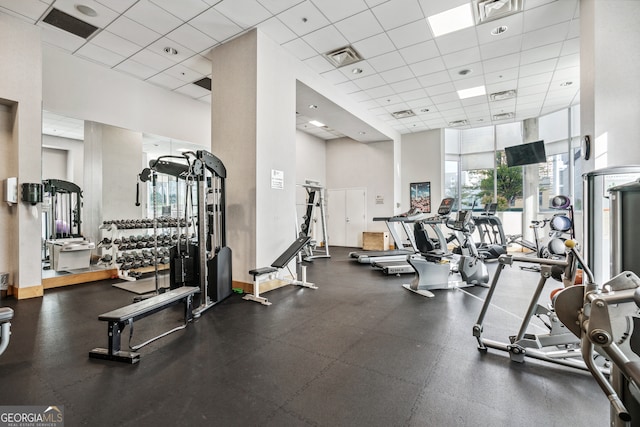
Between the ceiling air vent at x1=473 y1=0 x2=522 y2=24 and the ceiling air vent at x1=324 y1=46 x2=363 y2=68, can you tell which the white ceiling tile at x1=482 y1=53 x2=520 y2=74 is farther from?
the ceiling air vent at x1=324 y1=46 x2=363 y2=68

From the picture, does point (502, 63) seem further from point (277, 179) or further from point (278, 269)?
point (278, 269)

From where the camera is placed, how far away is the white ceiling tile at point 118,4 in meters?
3.78

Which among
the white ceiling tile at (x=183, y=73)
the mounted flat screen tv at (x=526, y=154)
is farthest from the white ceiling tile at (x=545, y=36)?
the white ceiling tile at (x=183, y=73)

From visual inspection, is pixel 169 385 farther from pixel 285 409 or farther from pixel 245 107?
pixel 245 107

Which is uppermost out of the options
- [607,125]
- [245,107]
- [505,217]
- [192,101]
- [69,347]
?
[192,101]

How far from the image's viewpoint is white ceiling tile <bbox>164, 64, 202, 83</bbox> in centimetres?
541

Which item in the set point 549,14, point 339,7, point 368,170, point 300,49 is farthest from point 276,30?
point 368,170

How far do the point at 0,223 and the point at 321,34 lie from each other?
18.1 ft

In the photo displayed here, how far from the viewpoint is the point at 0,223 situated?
418 cm

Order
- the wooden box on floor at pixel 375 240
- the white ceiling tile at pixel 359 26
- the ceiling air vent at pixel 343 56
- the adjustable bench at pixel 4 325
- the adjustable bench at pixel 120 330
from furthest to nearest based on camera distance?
the wooden box on floor at pixel 375 240 < the ceiling air vent at pixel 343 56 < the white ceiling tile at pixel 359 26 < the adjustable bench at pixel 120 330 < the adjustable bench at pixel 4 325

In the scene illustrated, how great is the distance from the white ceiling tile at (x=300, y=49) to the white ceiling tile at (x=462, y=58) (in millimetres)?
2407

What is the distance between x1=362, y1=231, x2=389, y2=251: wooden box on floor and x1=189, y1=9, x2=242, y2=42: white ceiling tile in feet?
22.0

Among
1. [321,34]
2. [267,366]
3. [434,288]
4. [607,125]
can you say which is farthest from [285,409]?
[321,34]

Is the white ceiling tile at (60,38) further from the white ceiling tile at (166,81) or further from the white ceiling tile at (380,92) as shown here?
the white ceiling tile at (380,92)
